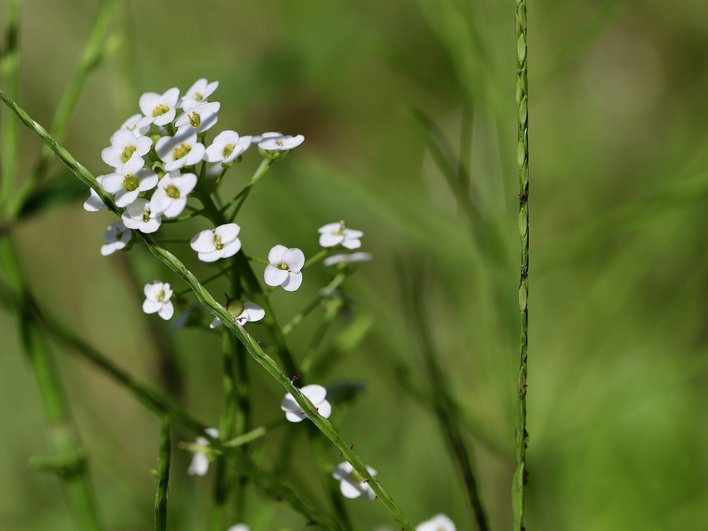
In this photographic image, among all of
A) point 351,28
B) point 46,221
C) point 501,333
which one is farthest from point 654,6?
point 46,221

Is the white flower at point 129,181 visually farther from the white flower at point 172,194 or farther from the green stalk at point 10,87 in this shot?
the green stalk at point 10,87

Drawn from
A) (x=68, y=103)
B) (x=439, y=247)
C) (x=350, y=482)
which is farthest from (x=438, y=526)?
(x=68, y=103)

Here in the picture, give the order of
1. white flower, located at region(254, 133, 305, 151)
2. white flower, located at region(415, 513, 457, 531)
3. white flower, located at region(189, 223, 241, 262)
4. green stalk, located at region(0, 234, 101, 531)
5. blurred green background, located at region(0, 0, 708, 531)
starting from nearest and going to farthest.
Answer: white flower, located at region(189, 223, 241, 262) → white flower, located at region(254, 133, 305, 151) → white flower, located at region(415, 513, 457, 531) → green stalk, located at region(0, 234, 101, 531) → blurred green background, located at region(0, 0, 708, 531)

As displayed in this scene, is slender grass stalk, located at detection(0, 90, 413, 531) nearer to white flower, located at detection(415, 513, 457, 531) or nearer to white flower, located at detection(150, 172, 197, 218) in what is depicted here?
white flower, located at detection(150, 172, 197, 218)

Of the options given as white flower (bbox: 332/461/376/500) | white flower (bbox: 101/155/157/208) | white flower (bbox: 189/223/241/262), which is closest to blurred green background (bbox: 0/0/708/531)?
white flower (bbox: 332/461/376/500)

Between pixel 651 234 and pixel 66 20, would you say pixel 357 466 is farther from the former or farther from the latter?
pixel 66 20

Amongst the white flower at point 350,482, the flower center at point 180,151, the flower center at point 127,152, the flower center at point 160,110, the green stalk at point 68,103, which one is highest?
the green stalk at point 68,103

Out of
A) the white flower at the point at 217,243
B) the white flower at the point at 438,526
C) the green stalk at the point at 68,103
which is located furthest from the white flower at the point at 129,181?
the white flower at the point at 438,526
